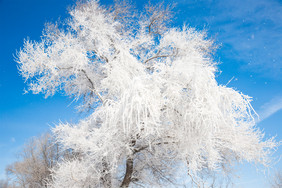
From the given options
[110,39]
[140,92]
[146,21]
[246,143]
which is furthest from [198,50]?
[140,92]

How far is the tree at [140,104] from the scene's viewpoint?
251 inches

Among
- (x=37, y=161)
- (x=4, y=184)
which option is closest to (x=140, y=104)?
(x=37, y=161)

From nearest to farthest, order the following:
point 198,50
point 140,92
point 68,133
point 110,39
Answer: point 140,92 → point 68,133 → point 110,39 → point 198,50

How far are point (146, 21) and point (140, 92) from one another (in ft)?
26.0

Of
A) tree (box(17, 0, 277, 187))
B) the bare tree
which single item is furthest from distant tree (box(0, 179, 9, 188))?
tree (box(17, 0, 277, 187))

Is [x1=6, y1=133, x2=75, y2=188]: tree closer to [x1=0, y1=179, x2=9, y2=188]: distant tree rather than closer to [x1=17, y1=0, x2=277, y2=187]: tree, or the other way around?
[x1=17, y1=0, x2=277, y2=187]: tree

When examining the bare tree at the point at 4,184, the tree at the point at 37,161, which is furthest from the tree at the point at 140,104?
the bare tree at the point at 4,184

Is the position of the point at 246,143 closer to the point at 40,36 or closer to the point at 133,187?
the point at 133,187

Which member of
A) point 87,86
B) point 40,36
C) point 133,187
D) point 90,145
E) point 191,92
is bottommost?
point 133,187

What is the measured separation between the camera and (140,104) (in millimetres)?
5668

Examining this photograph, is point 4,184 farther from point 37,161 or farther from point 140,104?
point 140,104

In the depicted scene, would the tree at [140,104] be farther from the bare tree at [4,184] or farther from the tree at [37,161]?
the bare tree at [4,184]

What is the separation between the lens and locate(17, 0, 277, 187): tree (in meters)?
6.37

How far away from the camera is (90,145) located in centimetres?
756
